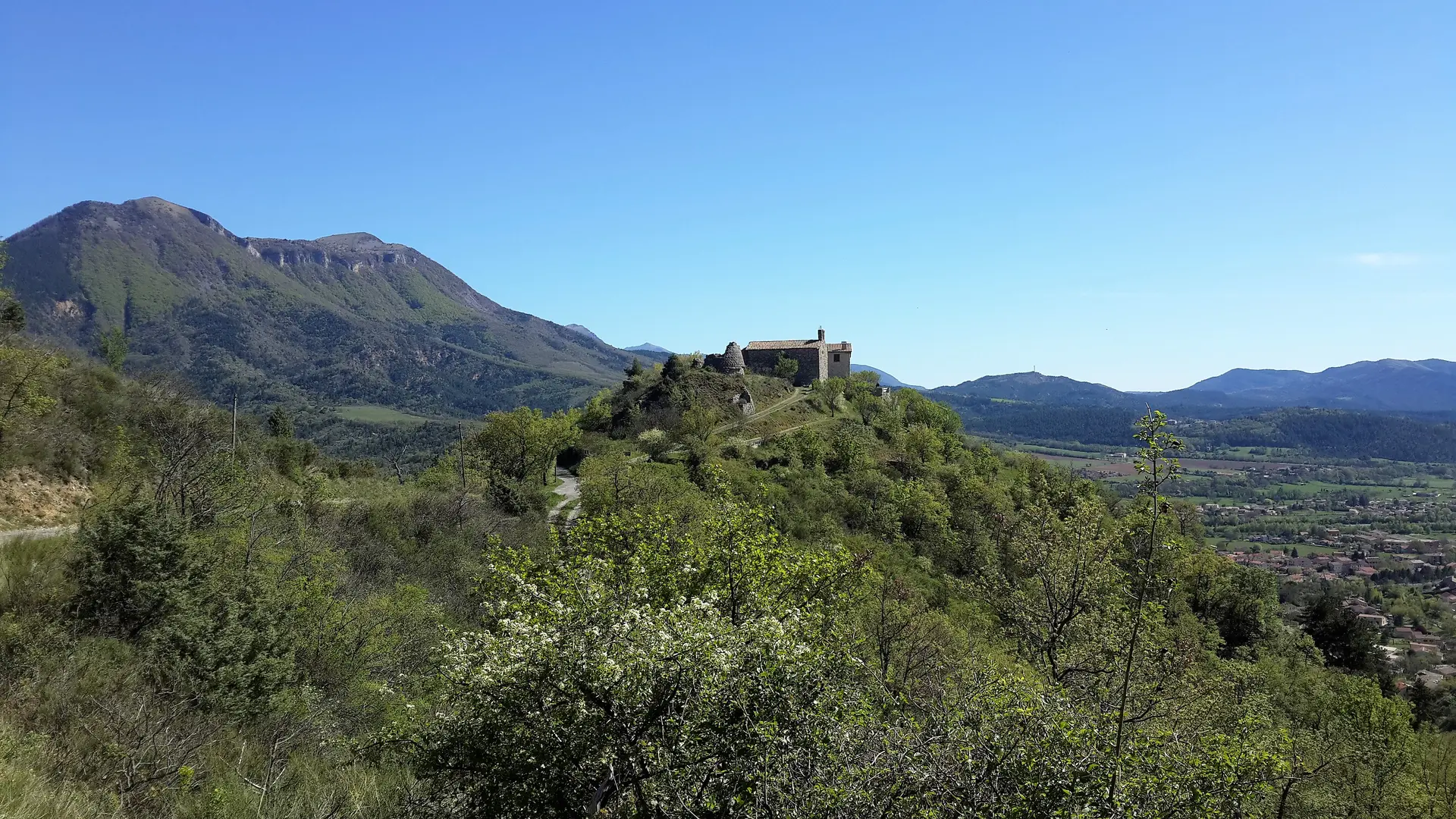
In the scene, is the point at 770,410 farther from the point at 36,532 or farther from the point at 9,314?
the point at 36,532

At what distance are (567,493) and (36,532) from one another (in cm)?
3094

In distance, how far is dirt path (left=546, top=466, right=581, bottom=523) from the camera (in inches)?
1663

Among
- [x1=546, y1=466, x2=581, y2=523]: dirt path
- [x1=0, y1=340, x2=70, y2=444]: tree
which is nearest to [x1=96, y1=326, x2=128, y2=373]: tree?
[x1=0, y1=340, x2=70, y2=444]: tree

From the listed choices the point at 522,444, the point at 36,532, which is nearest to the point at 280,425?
the point at 522,444

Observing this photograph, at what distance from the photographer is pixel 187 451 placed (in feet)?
82.7

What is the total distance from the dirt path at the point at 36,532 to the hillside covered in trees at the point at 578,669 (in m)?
1.88

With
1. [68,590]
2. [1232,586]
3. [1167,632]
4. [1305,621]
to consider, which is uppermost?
[68,590]

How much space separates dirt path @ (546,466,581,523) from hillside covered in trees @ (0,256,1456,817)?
4.52 feet

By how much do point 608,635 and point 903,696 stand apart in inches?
183

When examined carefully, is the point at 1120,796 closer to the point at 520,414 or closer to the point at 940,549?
the point at 940,549

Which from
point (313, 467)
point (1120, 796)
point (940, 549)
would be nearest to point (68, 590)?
point (1120, 796)

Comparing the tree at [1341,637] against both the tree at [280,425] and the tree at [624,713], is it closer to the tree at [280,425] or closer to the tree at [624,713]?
the tree at [624,713]

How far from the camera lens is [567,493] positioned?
5106 centimetres

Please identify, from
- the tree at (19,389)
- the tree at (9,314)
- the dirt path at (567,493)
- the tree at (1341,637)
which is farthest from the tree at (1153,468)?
the tree at (1341,637)
